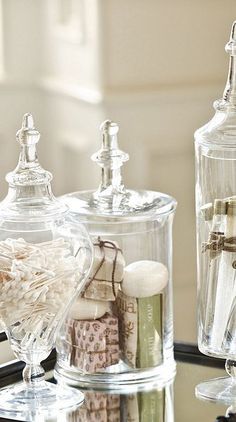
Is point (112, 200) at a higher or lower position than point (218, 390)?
higher

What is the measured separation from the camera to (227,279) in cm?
115

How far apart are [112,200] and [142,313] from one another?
0.44 feet

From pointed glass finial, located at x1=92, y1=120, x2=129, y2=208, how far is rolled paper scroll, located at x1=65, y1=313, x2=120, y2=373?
0.14 metres

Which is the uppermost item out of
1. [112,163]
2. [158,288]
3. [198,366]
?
[112,163]

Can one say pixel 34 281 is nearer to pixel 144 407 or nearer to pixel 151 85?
pixel 144 407

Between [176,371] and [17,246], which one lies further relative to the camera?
[176,371]

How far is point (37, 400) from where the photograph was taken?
1.16 meters

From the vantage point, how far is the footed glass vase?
1109 mm

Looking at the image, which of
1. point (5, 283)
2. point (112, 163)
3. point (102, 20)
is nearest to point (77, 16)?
point (102, 20)

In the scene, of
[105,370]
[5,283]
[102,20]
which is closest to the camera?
[5,283]

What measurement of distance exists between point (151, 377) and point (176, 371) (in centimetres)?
5

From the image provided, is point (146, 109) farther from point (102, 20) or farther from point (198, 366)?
point (198, 366)

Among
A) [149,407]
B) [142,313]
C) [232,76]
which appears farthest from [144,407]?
[232,76]

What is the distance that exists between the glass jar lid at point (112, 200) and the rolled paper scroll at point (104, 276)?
0.04 meters
